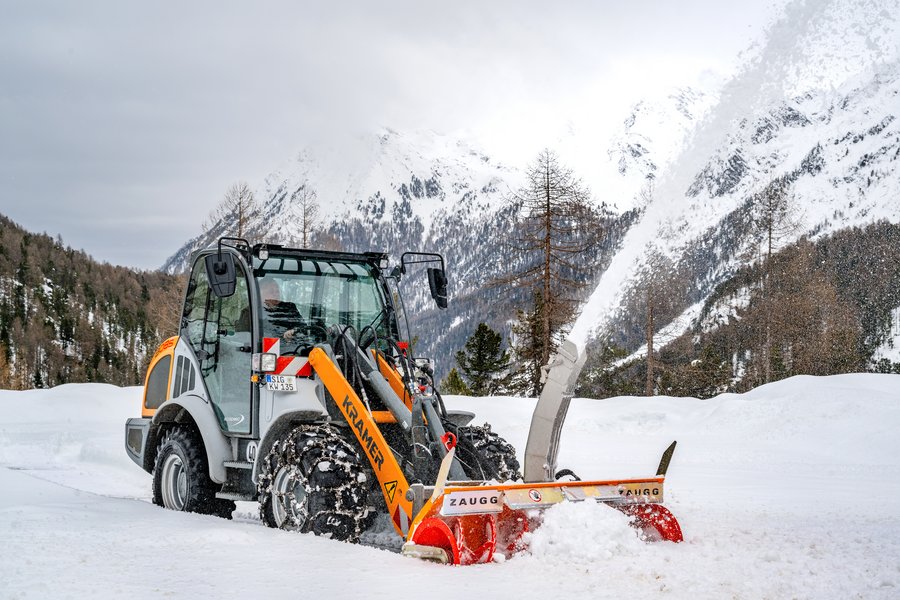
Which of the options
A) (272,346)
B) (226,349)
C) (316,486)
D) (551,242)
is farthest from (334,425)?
(551,242)

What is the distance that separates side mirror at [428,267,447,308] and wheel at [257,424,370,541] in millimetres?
1996

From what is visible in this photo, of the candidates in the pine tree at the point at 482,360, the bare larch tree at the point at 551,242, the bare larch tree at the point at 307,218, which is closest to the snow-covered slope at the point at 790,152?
the bare larch tree at the point at 551,242

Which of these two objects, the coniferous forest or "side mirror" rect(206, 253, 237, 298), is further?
the coniferous forest

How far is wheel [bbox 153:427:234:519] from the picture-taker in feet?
25.6

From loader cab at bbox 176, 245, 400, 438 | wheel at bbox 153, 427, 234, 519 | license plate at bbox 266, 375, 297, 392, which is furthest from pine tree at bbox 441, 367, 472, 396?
license plate at bbox 266, 375, 297, 392

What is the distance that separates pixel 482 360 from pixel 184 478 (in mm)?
35746

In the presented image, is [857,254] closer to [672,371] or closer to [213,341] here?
[672,371]

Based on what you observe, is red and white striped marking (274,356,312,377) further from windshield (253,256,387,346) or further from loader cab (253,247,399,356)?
windshield (253,256,387,346)

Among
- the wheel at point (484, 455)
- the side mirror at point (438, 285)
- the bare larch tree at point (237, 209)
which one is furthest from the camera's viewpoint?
the bare larch tree at point (237, 209)

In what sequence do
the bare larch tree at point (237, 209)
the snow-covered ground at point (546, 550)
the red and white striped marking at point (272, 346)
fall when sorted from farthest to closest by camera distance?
the bare larch tree at point (237, 209) → the red and white striped marking at point (272, 346) → the snow-covered ground at point (546, 550)

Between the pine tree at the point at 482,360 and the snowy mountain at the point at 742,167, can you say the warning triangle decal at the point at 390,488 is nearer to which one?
the snowy mountain at the point at 742,167

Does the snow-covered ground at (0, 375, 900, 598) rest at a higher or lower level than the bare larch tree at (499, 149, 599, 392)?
lower

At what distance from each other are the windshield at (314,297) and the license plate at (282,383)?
434mm

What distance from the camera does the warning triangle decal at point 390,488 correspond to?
6012 millimetres
